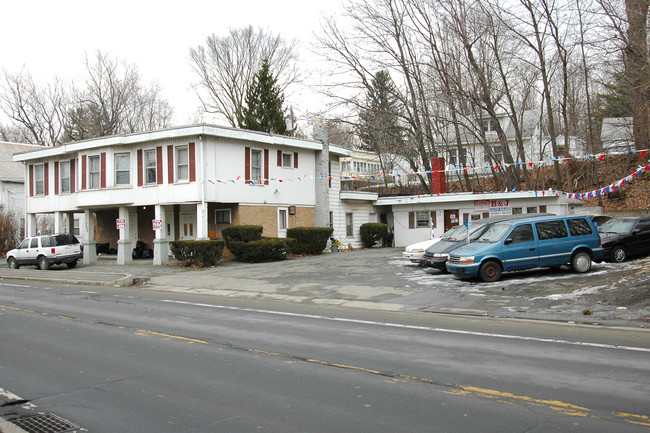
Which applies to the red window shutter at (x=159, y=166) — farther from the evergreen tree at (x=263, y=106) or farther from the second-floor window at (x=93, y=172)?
the evergreen tree at (x=263, y=106)

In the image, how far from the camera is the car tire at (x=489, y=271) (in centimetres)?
1637

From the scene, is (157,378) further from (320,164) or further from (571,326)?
(320,164)

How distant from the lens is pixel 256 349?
8.63 meters

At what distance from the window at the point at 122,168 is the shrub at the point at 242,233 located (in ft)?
20.8

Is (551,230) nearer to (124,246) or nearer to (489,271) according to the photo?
(489,271)

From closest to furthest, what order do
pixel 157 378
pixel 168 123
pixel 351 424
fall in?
pixel 351 424
pixel 157 378
pixel 168 123

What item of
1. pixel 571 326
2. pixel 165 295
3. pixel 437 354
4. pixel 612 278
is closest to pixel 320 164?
pixel 165 295

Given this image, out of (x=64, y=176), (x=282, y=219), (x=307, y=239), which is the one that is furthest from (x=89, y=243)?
(x=307, y=239)

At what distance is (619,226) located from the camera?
19.9 m

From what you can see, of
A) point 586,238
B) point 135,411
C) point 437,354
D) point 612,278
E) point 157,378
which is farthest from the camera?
point 586,238

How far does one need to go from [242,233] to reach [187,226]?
18.3 feet

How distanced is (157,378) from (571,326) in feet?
25.7

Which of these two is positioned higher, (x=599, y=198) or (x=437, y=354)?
(x=599, y=198)

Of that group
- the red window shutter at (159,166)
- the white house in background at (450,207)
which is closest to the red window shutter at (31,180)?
the red window shutter at (159,166)
